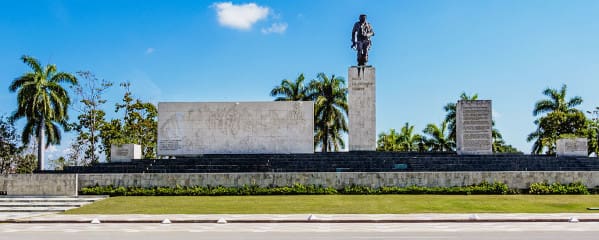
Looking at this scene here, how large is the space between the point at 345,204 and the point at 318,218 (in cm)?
443

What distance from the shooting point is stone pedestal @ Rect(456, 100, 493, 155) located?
101ft

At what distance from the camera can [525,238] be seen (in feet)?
39.1

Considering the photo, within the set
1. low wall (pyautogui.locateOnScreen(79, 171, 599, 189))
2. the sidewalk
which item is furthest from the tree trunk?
the sidewalk

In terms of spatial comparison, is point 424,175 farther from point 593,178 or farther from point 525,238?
point 525,238

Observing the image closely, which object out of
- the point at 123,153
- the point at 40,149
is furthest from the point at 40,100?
the point at 123,153

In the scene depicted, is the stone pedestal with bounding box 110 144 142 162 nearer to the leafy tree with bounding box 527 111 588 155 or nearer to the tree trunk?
the tree trunk

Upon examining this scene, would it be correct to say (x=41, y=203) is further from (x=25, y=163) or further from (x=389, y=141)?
(x=389, y=141)

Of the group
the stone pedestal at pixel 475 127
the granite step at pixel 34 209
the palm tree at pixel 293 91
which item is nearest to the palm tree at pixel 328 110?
the palm tree at pixel 293 91

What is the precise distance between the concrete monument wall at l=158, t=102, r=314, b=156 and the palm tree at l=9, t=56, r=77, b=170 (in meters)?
8.55

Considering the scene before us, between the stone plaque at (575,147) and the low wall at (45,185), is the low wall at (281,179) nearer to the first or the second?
the low wall at (45,185)

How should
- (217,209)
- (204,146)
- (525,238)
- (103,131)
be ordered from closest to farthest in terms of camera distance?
1. (525,238)
2. (217,209)
3. (204,146)
4. (103,131)

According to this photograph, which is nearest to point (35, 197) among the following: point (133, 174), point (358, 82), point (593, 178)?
point (133, 174)

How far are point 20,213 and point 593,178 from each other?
22.0 m

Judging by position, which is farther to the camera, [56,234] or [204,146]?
[204,146]
